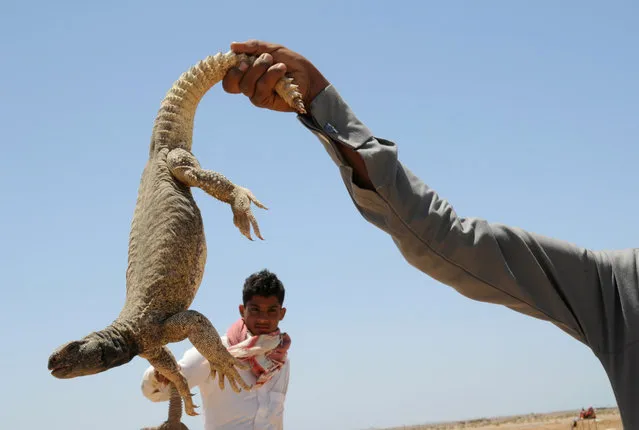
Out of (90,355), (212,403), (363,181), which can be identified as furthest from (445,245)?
(212,403)

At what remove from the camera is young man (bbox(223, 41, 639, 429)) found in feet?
8.71

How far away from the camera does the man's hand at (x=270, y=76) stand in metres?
2.85

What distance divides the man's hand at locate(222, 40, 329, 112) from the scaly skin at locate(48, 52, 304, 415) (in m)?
0.10

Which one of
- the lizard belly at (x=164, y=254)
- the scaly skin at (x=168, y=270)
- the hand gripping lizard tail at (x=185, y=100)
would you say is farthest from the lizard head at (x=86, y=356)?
the hand gripping lizard tail at (x=185, y=100)

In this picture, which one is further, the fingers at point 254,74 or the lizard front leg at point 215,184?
the lizard front leg at point 215,184

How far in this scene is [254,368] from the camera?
5637 mm

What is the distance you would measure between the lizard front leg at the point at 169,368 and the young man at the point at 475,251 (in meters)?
1.31

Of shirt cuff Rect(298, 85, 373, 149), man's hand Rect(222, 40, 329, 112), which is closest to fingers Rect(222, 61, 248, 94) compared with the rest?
man's hand Rect(222, 40, 329, 112)

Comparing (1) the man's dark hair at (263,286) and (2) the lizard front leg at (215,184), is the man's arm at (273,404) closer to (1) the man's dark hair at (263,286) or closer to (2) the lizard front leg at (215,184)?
(1) the man's dark hair at (263,286)

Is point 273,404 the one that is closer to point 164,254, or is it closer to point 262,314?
point 262,314

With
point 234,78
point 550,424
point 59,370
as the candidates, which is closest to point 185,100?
point 234,78

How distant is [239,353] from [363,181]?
2907 mm

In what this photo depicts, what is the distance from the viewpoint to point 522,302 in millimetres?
2803

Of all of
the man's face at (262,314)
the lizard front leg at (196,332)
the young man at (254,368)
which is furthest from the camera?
the man's face at (262,314)
